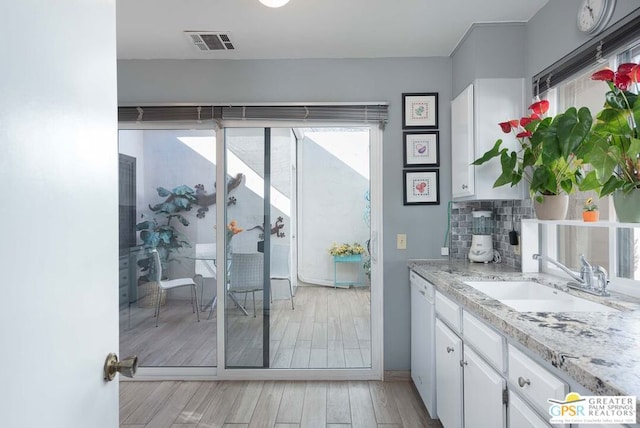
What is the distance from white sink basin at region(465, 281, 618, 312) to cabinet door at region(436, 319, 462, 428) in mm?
322

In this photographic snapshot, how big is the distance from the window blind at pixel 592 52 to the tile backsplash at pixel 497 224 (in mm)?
756

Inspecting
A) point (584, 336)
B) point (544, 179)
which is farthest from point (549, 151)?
point (584, 336)

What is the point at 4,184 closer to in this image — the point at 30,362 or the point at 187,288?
the point at 30,362

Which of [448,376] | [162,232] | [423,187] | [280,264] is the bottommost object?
[448,376]

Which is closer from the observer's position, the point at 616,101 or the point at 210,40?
the point at 616,101

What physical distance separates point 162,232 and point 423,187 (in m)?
2.21

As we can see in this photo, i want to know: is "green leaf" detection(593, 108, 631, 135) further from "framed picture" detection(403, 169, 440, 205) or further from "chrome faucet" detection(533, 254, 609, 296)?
"framed picture" detection(403, 169, 440, 205)

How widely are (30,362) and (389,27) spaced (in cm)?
265

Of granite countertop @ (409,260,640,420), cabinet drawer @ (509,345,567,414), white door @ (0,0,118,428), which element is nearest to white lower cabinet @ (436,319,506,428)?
cabinet drawer @ (509,345,567,414)

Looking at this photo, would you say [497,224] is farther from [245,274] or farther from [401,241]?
[245,274]

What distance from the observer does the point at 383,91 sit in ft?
9.77

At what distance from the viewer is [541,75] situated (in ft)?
7.48

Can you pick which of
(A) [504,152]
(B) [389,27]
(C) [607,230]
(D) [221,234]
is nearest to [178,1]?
(B) [389,27]

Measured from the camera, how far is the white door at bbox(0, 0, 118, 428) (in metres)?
0.55
